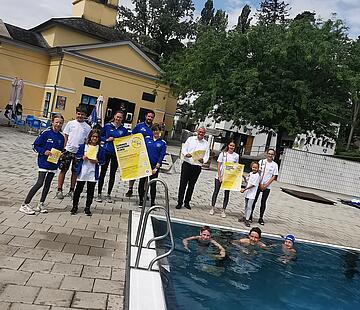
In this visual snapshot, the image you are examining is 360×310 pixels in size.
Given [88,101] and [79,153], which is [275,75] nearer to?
[88,101]

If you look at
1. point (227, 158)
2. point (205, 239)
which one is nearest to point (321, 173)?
point (227, 158)

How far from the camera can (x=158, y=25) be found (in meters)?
53.5

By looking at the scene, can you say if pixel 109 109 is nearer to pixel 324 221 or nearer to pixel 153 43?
pixel 153 43

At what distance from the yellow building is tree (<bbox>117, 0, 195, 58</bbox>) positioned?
16838 millimetres

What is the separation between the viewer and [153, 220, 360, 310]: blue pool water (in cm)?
559

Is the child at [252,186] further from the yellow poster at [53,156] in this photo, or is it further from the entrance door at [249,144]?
the entrance door at [249,144]

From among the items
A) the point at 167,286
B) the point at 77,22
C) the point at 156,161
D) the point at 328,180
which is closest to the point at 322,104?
the point at 328,180

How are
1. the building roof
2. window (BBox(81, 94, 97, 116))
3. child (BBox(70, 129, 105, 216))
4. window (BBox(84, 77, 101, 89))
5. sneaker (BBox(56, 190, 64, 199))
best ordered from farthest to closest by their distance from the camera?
window (BBox(81, 94, 97, 116)) → window (BBox(84, 77, 101, 89)) → the building roof → sneaker (BBox(56, 190, 64, 199)) → child (BBox(70, 129, 105, 216))

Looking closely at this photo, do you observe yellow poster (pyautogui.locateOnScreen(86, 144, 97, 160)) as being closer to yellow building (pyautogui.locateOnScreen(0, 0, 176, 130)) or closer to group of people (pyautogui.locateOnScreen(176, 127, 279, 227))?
group of people (pyautogui.locateOnScreen(176, 127, 279, 227))

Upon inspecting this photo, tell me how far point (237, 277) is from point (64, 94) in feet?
90.2

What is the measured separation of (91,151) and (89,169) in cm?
34

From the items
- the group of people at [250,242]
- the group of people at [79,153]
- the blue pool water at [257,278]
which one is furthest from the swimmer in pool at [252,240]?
the group of people at [79,153]

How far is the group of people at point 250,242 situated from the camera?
7528 mm

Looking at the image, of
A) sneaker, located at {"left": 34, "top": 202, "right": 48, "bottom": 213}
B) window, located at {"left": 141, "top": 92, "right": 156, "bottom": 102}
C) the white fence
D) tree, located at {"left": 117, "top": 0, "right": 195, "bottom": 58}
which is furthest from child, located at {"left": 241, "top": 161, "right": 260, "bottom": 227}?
tree, located at {"left": 117, "top": 0, "right": 195, "bottom": 58}
